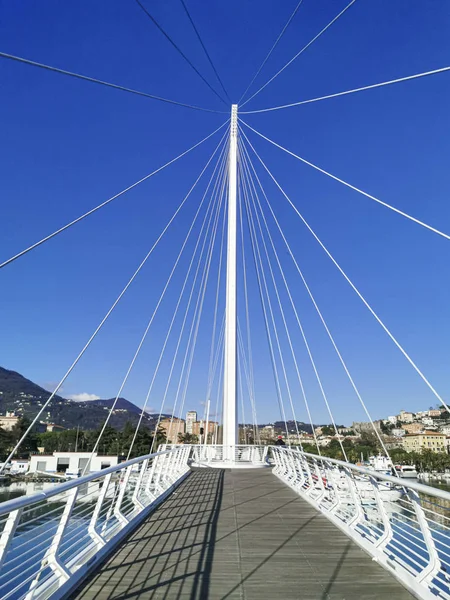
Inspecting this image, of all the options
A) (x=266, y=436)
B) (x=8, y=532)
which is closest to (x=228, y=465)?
(x=8, y=532)

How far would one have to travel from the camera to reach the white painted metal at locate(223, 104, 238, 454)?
14727mm

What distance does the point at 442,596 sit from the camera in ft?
10.4

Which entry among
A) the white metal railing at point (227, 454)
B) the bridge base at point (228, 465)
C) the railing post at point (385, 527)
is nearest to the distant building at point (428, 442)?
the white metal railing at point (227, 454)

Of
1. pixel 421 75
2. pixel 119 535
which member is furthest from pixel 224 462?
pixel 421 75

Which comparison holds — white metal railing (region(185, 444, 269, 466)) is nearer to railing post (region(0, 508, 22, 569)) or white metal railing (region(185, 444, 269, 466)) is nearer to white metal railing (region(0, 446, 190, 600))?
white metal railing (region(0, 446, 190, 600))

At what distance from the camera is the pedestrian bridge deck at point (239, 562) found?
3316 millimetres

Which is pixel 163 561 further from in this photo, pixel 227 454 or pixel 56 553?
pixel 227 454

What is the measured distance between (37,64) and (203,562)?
18.8 feet

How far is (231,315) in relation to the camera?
623 inches

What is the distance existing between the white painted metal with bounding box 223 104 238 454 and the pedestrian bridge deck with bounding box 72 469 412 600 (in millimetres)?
7771

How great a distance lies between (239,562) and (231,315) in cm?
1189

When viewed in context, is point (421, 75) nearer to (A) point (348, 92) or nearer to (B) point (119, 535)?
(A) point (348, 92)

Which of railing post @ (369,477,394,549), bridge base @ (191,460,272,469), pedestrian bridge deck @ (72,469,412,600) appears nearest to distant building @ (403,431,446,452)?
bridge base @ (191,460,272,469)

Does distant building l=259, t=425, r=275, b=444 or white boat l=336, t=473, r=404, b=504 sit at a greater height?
distant building l=259, t=425, r=275, b=444
